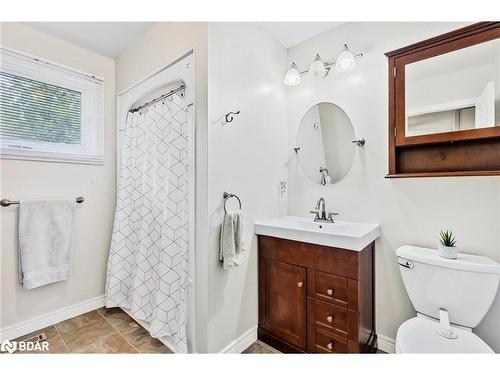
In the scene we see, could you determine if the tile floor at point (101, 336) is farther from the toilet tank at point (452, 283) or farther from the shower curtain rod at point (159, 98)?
the shower curtain rod at point (159, 98)

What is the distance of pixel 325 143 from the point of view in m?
1.74

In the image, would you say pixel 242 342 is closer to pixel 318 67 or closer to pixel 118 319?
pixel 118 319

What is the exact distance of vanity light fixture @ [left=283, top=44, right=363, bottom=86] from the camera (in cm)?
148

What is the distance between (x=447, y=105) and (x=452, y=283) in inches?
37.4

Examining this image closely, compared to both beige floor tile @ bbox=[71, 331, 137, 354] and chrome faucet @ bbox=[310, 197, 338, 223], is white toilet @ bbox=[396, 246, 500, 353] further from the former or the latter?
beige floor tile @ bbox=[71, 331, 137, 354]

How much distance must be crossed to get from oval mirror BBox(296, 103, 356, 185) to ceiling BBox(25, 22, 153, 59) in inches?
55.2

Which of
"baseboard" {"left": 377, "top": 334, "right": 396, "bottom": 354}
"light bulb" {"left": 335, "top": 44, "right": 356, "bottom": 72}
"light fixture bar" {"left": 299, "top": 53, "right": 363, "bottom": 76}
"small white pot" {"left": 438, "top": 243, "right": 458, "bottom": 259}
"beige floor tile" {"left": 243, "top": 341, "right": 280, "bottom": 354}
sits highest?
"light fixture bar" {"left": 299, "top": 53, "right": 363, "bottom": 76}

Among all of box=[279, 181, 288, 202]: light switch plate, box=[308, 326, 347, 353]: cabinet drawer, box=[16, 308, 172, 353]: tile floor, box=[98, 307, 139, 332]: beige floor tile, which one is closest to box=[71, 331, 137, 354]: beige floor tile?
box=[16, 308, 172, 353]: tile floor

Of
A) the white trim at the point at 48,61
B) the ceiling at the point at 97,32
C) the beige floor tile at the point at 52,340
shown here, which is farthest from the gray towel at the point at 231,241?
the white trim at the point at 48,61

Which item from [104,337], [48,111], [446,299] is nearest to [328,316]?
[446,299]

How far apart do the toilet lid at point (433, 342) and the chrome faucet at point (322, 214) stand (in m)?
0.73

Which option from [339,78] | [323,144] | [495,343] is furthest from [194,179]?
[495,343]
